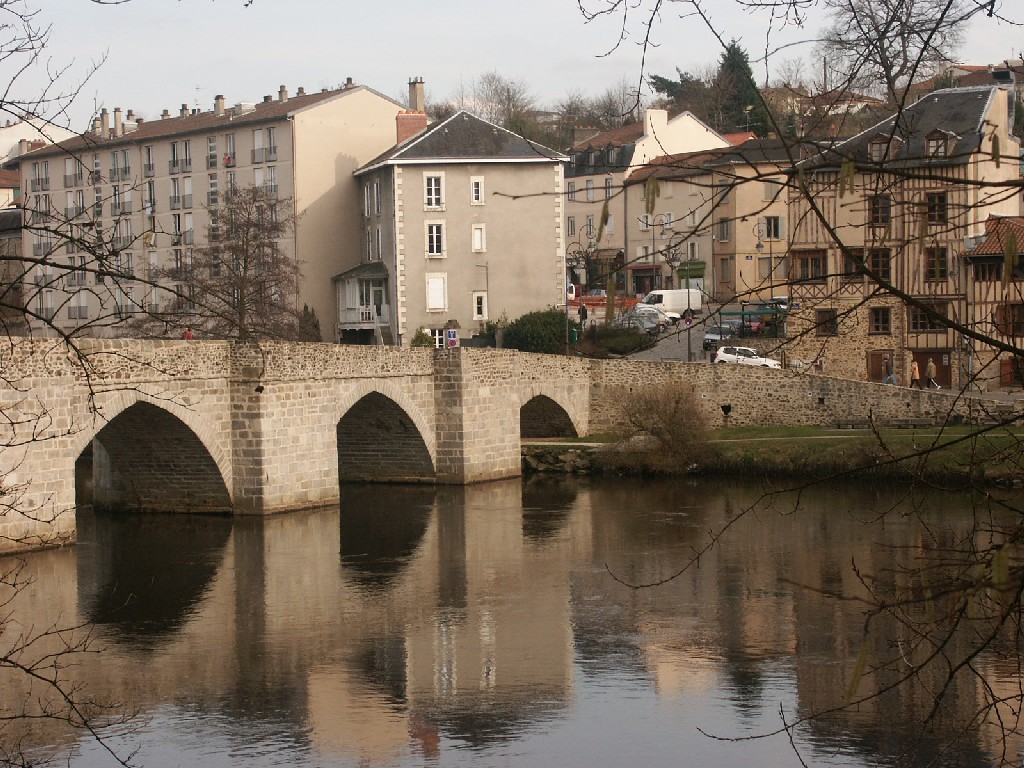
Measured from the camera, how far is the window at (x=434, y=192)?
3688cm

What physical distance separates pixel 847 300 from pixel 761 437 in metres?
5.97

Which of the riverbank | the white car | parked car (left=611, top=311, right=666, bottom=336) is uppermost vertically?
parked car (left=611, top=311, right=666, bottom=336)

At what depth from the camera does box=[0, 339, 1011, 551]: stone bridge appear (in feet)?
57.7

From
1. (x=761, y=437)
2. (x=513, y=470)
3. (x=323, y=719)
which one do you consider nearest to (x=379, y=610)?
(x=323, y=719)

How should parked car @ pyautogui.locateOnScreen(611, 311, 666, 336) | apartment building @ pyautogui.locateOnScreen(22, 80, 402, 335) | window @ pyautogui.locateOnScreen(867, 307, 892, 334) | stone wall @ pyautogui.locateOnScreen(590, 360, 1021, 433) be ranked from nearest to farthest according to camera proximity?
stone wall @ pyautogui.locateOnScreen(590, 360, 1021, 433) → window @ pyautogui.locateOnScreen(867, 307, 892, 334) → parked car @ pyautogui.locateOnScreen(611, 311, 666, 336) → apartment building @ pyautogui.locateOnScreen(22, 80, 402, 335)

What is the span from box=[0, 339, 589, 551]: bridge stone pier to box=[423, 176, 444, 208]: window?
9016mm

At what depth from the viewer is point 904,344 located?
3122 centimetres

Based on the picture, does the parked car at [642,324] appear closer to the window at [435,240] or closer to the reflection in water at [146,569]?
the window at [435,240]

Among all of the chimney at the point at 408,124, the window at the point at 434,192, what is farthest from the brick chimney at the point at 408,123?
the window at the point at 434,192

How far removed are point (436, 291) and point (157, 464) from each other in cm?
1621

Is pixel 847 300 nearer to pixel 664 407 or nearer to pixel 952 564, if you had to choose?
pixel 664 407

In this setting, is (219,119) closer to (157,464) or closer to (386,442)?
(386,442)

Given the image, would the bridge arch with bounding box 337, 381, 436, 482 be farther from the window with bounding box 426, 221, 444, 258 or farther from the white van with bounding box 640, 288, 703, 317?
the white van with bounding box 640, 288, 703, 317

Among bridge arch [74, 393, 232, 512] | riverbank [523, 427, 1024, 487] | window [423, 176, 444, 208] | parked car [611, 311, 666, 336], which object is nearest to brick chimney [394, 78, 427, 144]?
window [423, 176, 444, 208]
